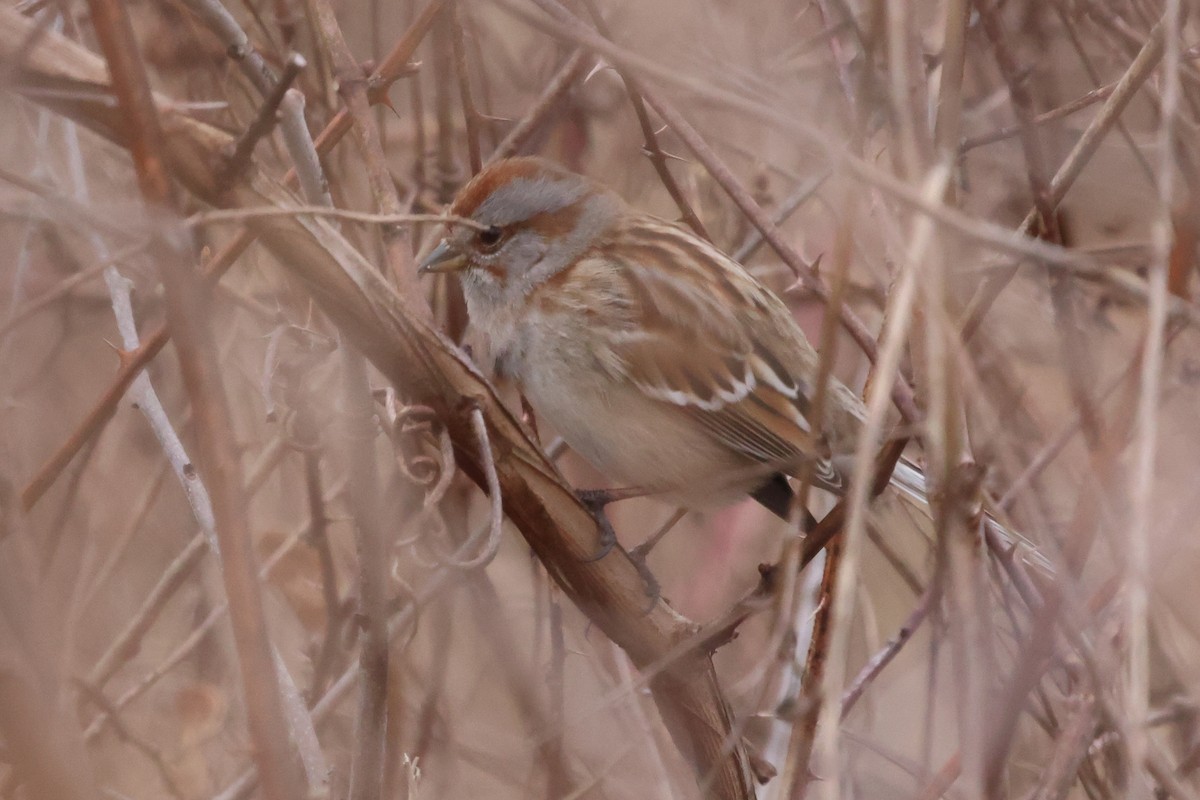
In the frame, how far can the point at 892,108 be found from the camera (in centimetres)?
142

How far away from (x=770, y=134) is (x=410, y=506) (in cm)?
146

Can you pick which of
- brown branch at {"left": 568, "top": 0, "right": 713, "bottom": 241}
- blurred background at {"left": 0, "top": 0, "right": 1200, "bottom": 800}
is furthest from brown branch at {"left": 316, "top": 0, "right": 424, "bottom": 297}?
brown branch at {"left": 568, "top": 0, "right": 713, "bottom": 241}

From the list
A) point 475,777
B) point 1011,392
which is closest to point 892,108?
point 1011,392

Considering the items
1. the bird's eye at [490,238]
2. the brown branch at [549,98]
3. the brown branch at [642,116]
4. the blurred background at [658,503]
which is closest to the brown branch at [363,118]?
the blurred background at [658,503]

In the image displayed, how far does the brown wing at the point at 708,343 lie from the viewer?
9.84 ft

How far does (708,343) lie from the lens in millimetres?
3049

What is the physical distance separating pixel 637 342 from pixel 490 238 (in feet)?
1.40

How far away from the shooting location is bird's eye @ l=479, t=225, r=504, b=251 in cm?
304

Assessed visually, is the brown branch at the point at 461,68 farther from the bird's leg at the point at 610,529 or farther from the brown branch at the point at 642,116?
the bird's leg at the point at 610,529

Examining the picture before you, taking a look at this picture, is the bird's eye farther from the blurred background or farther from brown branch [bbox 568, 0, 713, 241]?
brown branch [bbox 568, 0, 713, 241]

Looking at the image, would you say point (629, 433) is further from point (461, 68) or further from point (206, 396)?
point (206, 396)

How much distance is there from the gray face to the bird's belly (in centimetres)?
26

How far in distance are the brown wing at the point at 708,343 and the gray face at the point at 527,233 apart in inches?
4.1

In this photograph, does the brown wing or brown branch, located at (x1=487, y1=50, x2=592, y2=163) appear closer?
brown branch, located at (x1=487, y1=50, x2=592, y2=163)
